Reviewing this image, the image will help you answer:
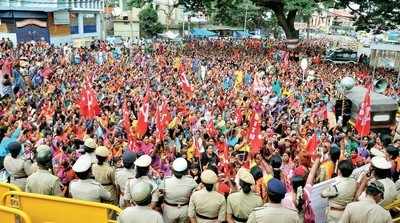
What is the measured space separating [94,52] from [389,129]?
53.0 ft

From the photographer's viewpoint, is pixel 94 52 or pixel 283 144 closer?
pixel 283 144

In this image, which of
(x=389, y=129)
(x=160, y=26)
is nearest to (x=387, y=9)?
(x=389, y=129)

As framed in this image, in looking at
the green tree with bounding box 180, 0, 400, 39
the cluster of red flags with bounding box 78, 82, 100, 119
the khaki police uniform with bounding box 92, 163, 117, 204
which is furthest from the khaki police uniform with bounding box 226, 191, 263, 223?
the green tree with bounding box 180, 0, 400, 39

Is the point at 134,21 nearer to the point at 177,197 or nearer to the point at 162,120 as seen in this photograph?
the point at 162,120

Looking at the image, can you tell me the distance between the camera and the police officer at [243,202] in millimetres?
4992

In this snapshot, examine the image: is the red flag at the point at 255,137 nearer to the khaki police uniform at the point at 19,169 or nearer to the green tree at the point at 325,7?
the khaki police uniform at the point at 19,169

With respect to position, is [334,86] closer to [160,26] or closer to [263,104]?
[263,104]

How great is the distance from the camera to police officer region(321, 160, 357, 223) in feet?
17.2

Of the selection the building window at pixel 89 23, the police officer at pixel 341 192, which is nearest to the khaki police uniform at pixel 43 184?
the police officer at pixel 341 192

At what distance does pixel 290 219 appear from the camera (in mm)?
4457

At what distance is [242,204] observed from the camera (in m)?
5.01

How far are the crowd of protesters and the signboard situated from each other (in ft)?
55.3

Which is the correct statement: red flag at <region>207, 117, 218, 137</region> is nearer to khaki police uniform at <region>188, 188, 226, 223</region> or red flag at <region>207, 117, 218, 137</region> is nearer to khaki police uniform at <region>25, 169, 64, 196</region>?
khaki police uniform at <region>25, 169, 64, 196</region>

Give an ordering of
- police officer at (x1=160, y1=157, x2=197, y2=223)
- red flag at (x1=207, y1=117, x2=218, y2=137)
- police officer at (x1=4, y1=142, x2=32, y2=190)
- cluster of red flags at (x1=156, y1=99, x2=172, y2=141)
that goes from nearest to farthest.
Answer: police officer at (x1=160, y1=157, x2=197, y2=223)
police officer at (x1=4, y1=142, x2=32, y2=190)
cluster of red flags at (x1=156, y1=99, x2=172, y2=141)
red flag at (x1=207, y1=117, x2=218, y2=137)
